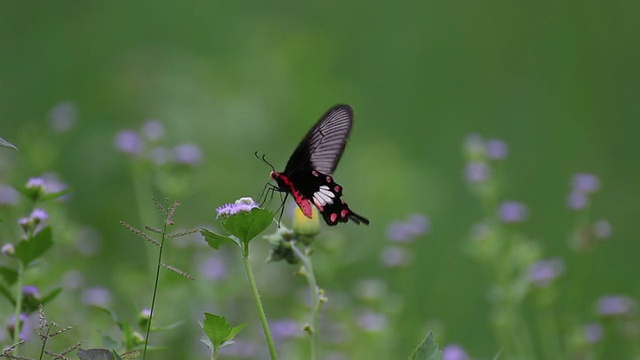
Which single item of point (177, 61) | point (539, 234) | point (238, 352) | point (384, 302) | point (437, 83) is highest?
point (437, 83)

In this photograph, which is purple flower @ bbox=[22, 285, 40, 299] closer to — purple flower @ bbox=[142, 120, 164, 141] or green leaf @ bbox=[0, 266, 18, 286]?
green leaf @ bbox=[0, 266, 18, 286]

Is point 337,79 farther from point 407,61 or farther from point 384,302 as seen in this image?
point 384,302

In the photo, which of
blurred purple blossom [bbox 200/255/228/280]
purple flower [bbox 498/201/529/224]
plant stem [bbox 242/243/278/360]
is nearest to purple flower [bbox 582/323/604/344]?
purple flower [bbox 498/201/529/224]

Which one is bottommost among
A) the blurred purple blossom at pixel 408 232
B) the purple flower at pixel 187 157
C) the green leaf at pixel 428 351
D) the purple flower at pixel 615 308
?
the green leaf at pixel 428 351

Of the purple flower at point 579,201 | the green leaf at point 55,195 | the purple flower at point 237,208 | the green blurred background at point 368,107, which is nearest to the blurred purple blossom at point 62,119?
the green blurred background at point 368,107

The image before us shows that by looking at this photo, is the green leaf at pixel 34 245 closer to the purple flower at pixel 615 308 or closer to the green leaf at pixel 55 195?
the green leaf at pixel 55 195

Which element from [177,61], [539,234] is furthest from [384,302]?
[177,61]

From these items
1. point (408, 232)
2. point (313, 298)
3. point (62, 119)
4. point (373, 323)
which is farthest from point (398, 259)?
point (313, 298)
